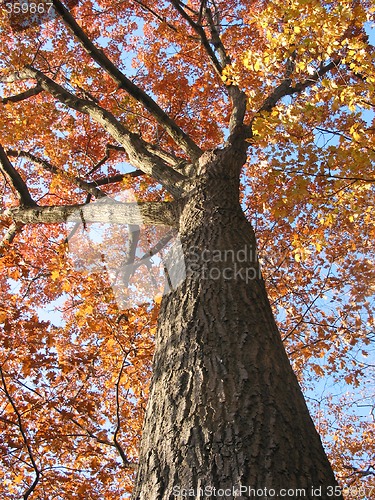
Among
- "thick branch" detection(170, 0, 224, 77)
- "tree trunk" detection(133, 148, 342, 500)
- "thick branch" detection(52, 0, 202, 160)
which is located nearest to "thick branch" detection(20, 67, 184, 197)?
"thick branch" detection(52, 0, 202, 160)

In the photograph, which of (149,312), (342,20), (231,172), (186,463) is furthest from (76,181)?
(186,463)

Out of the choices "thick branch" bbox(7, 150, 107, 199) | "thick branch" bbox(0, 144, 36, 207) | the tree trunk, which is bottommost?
the tree trunk

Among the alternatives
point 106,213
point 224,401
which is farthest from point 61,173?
point 224,401

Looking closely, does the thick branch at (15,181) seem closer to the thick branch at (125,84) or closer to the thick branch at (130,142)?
the thick branch at (130,142)

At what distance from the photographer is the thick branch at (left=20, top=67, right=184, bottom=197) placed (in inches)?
195

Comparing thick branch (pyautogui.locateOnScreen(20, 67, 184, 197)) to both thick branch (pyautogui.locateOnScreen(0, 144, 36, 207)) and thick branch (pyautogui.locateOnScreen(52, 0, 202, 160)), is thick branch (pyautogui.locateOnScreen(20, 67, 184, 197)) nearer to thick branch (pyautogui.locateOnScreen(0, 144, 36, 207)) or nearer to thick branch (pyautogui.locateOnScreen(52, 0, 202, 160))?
thick branch (pyautogui.locateOnScreen(52, 0, 202, 160))

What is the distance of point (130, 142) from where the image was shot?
18.6 feet

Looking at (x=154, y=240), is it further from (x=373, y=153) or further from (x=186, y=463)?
(x=186, y=463)

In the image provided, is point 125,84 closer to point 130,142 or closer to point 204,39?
point 130,142

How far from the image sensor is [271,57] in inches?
180

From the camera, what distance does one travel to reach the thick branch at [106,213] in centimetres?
460

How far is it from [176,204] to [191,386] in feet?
8.58

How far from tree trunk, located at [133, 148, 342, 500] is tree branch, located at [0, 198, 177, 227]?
126 cm

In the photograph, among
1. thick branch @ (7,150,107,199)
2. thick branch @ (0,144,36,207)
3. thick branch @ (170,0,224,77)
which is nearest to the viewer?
thick branch @ (0,144,36,207)
